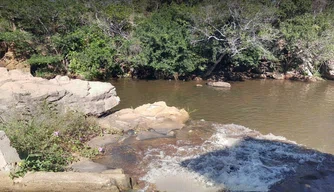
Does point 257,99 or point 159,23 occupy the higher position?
point 159,23

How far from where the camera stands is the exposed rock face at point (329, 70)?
21.6 metres

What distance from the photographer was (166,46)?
18.5 metres

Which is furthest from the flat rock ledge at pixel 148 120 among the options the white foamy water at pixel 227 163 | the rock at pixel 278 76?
the rock at pixel 278 76

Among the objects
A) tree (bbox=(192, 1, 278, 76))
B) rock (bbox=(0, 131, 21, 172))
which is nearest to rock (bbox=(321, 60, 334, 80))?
tree (bbox=(192, 1, 278, 76))

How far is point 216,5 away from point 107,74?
25.6ft

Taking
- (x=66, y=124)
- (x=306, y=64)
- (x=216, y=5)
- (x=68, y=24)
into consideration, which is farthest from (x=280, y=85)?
(x=66, y=124)

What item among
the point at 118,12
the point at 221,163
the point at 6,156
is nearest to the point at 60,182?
the point at 6,156

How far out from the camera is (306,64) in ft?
70.9

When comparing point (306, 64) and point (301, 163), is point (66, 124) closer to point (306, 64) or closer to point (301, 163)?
point (301, 163)

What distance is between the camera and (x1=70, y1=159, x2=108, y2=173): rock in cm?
683

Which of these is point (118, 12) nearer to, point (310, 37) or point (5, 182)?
point (310, 37)

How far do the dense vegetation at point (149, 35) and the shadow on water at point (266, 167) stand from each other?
1066 centimetres

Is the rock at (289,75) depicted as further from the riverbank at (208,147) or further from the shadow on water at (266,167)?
the shadow on water at (266,167)

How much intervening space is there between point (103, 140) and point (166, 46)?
10.6 m
